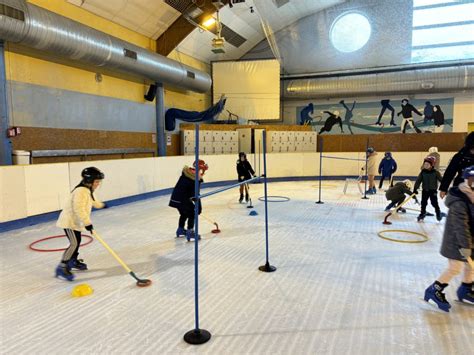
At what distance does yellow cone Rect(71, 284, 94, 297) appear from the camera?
285 centimetres

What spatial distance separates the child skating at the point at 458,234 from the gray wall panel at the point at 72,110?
7.73 metres

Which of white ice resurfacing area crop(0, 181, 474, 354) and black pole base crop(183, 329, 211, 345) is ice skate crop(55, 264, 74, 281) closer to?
white ice resurfacing area crop(0, 181, 474, 354)

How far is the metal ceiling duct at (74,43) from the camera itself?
5727 mm

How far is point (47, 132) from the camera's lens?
7.42 meters

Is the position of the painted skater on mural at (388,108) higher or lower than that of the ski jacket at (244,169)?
higher

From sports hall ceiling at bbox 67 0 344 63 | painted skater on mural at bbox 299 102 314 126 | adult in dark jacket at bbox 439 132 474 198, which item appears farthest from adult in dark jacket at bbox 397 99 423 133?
adult in dark jacket at bbox 439 132 474 198

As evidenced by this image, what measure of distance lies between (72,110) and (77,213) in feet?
19.4

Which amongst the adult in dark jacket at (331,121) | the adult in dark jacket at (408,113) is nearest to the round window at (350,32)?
the adult in dark jacket at (331,121)

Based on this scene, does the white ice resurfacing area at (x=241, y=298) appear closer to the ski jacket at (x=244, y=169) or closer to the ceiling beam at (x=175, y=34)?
the ski jacket at (x=244, y=169)

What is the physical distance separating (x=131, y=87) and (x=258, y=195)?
200 inches

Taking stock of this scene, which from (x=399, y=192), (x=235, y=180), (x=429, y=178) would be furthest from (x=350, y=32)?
(x=429, y=178)

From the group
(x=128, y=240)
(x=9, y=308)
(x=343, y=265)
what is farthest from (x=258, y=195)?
(x=9, y=308)

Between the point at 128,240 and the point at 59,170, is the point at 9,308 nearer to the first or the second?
the point at 128,240

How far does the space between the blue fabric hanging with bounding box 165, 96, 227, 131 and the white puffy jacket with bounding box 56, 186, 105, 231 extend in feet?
27.2
